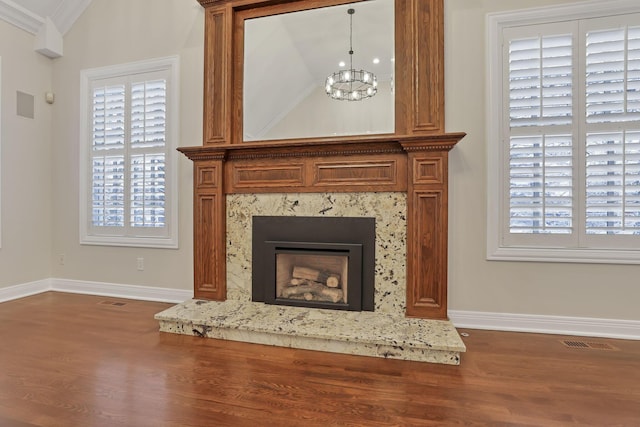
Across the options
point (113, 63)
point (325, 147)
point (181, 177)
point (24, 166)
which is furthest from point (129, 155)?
point (325, 147)

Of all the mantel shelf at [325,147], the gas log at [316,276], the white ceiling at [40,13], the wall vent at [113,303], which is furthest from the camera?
the white ceiling at [40,13]

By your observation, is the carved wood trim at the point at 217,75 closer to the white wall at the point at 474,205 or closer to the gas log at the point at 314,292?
the gas log at the point at 314,292

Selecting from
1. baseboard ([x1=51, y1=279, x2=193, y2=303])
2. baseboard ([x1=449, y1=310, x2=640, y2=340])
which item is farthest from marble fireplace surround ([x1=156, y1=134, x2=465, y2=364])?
baseboard ([x1=51, y1=279, x2=193, y2=303])

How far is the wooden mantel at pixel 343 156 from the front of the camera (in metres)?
2.78

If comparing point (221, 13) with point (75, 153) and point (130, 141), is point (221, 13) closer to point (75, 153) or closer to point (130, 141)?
point (130, 141)

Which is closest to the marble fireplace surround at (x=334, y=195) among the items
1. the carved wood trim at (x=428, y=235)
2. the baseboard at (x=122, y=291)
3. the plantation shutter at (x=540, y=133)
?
the carved wood trim at (x=428, y=235)

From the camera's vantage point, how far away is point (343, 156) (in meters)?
3.00

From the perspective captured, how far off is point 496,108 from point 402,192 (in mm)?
1080

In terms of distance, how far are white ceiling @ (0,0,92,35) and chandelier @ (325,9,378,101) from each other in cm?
333

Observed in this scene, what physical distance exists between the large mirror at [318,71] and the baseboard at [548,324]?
1.80 m

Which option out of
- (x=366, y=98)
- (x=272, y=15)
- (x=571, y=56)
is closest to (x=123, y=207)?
(x=272, y=15)

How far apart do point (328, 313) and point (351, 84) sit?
81.2 inches

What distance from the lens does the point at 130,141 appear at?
3.83m

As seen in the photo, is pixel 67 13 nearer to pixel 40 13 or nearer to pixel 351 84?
pixel 40 13
